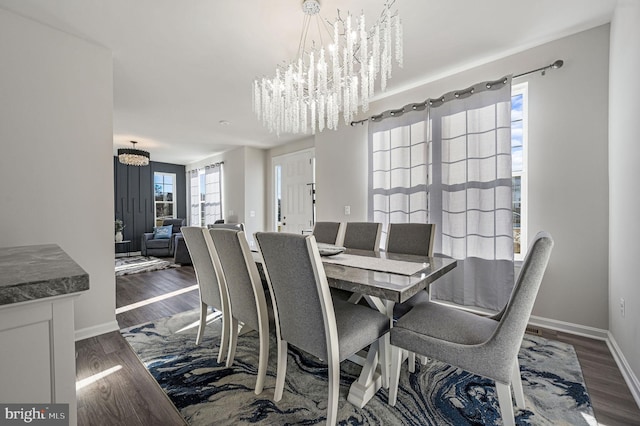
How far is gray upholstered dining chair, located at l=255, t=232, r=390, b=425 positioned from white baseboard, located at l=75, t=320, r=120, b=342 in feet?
6.11

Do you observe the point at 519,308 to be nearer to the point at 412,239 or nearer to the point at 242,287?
the point at 412,239

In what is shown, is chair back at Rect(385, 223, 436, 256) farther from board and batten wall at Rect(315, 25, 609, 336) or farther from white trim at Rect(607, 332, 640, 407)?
white trim at Rect(607, 332, 640, 407)

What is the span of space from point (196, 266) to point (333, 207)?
7.44 feet

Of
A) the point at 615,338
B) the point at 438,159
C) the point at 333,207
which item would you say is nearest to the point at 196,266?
the point at 333,207

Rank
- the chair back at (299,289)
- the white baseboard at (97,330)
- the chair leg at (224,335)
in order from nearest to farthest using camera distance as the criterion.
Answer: the chair back at (299,289), the chair leg at (224,335), the white baseboard at (97,330)

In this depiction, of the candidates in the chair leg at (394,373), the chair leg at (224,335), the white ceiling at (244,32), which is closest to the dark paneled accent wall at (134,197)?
the white ceiling at (244,32)

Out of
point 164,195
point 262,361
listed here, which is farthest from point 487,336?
point 164,195

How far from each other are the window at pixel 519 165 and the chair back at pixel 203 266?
2772mm

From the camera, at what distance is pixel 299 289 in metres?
1.35

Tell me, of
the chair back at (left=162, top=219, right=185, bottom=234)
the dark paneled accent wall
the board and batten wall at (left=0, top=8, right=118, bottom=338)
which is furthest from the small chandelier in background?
the board and batten wall at (left=0, top=8, right=118, bottom=338)

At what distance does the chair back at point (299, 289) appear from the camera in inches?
49.5

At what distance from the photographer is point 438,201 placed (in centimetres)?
298

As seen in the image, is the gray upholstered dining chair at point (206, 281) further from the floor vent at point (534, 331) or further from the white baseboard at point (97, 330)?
the floor vent at point (534, 331)

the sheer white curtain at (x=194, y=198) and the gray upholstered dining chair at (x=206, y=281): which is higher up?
the sheer white curtain at (x=194, y=198)
